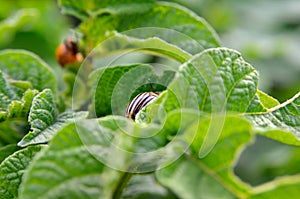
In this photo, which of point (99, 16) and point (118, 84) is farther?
point (99, 16)

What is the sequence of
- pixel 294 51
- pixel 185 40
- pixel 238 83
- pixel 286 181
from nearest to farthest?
pixel 286 181
pixel 238 83
pixel 185 40
pixel 294 51

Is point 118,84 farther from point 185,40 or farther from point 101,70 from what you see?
point 185,40

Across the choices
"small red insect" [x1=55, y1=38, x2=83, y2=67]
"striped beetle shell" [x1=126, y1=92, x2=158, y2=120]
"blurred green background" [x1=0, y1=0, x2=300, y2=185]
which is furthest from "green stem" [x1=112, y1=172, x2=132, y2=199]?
"blurred green background" [x1=0, y1=0, x2=300, y2=185]

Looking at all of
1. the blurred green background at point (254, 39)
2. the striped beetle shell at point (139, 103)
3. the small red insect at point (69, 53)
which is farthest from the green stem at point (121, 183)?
the blurred green background at point (254, 39)

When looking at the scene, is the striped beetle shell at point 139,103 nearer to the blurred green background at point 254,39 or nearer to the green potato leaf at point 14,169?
the green potato leaf at point 14,169

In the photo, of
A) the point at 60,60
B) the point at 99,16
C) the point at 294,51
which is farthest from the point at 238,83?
the point at 294,51

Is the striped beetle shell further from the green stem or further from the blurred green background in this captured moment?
the blurred green background

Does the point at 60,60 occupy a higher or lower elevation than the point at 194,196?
higher
